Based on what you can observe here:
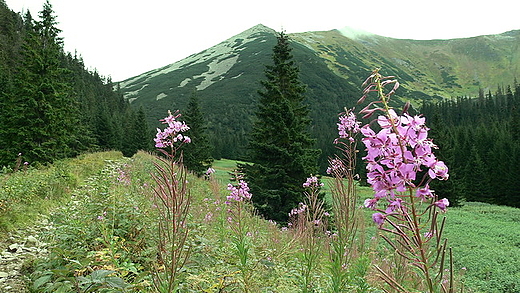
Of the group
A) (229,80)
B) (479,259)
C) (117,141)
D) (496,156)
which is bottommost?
(496,156)

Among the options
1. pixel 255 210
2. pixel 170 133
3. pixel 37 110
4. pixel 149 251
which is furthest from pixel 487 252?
pixel 37 110

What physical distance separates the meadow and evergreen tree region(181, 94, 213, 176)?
10722 mm

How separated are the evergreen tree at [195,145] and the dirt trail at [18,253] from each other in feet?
60.0

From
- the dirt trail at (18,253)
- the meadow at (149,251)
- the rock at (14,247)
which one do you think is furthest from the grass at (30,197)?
the rock at (14,247)

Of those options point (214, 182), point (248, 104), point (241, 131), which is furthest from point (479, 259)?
point (248, 104)

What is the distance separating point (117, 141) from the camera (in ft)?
166

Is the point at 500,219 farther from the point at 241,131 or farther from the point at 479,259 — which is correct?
the point at 241,131

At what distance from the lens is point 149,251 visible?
3.62 meters

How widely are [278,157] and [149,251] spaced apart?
9612mm

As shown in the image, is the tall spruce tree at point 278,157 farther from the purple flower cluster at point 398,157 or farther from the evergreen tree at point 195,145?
the evergreen tree at point 195,145

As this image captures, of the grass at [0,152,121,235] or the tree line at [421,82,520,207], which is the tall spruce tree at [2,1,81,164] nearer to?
the grass at [0,152,121,235]

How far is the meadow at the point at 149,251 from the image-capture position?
3.02 meters

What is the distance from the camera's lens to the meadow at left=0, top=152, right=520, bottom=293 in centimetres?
302

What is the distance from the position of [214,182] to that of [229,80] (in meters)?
150
